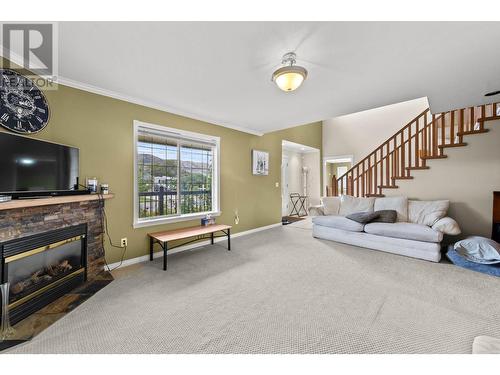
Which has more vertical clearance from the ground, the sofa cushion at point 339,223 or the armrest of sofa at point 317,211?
the armrest of sofa at point 317,211

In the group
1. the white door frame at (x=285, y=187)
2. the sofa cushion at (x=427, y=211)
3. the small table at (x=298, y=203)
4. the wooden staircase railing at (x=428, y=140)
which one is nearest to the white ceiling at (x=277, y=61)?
the wooden staircase railing at (x=428, y=140)

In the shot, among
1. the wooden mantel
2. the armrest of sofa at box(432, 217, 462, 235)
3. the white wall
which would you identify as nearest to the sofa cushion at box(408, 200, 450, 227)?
the armrest of sofa at box(432, 217, 462, 235)

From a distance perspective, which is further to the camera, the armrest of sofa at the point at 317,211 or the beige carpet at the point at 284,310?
the armrest of sofa at the point at 317,211

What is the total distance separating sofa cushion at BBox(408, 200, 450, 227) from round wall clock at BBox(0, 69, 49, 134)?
18.2 feet

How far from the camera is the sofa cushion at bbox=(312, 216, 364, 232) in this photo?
364 cm

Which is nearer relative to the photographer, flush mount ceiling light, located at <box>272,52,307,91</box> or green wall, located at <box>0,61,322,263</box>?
flush mount ceiling light, located at <box>272,52,307,91</box>

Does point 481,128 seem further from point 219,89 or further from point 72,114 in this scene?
point 72,114

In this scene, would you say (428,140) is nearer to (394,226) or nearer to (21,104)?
(394,226)

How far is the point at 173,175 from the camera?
339cm

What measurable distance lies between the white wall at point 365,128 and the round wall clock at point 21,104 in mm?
7360

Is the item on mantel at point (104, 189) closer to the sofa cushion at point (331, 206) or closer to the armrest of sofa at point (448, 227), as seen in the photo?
the sofa cushion at point (331, 206)

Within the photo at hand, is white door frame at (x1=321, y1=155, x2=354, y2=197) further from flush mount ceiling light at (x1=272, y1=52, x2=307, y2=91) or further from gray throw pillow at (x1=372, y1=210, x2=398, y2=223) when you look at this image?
flush mount ceiling light at (x1=272, y1=52, x2=307, y2=91)

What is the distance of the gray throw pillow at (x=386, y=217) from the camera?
3.51 metres

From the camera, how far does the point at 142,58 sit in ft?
6.15
